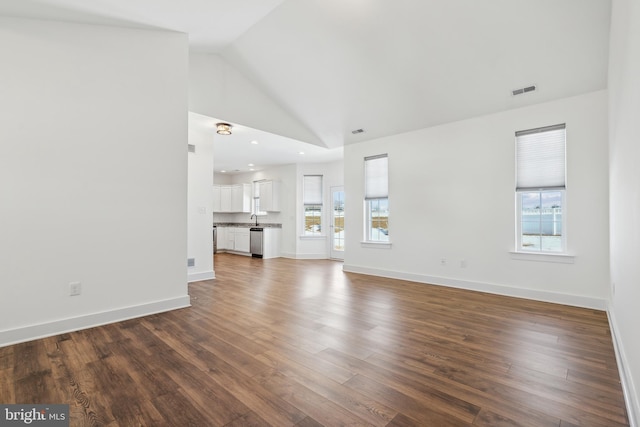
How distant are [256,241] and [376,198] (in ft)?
13.8

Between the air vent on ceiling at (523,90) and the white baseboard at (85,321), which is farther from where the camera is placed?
the air vent on ceiling at (523,90)

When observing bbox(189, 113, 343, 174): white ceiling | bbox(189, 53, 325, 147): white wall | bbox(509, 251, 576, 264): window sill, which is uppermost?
bbox(189, 53, 325, 147): white wall

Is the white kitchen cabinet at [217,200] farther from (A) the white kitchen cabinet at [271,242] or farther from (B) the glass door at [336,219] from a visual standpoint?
(B) the glass door at [336,219]

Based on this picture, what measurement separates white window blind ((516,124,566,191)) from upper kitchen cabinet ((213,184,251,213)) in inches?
300

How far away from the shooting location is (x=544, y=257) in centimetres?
411

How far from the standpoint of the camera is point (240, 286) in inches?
197

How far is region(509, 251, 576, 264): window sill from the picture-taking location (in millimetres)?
3931

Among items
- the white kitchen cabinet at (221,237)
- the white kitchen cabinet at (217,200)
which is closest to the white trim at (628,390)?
the white kitchen cabinet at (221,237)

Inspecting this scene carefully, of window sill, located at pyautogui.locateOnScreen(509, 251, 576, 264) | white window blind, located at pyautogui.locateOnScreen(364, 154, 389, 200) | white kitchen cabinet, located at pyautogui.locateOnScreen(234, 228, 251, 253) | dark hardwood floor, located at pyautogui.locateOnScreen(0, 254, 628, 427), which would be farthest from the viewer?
white kitchen cabinet, located at pyautogui.locateOnScreen(234, 228, 251, 253)

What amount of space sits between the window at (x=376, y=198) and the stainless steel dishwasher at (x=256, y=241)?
3.60m

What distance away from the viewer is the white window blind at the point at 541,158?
159 inches

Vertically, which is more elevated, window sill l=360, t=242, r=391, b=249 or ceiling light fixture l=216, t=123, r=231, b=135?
ceiling light fixture l=216, t=123, r=231, b=135

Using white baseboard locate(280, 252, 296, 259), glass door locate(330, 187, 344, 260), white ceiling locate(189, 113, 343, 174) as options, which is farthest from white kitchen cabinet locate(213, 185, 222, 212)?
glass door locate(330, 187, 344, 260)

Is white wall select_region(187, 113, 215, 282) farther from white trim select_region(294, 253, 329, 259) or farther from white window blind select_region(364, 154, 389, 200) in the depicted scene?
white trim select_region(294, 253, 329, 259)
